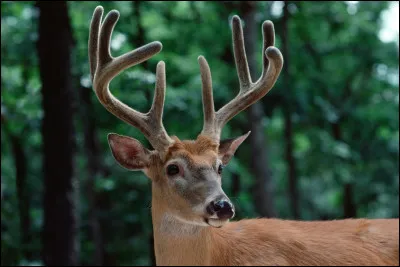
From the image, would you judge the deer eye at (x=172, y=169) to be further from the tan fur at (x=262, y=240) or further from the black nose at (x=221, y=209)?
the black nose at (x=221, y=209)

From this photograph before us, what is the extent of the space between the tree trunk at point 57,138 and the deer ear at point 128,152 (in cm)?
355

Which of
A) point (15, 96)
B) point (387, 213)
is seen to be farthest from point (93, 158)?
point (387, 213)

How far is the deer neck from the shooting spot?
20.0ft

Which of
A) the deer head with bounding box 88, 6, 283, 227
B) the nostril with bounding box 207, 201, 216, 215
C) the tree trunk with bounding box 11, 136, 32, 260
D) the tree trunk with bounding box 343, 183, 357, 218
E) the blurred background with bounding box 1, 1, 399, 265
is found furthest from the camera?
the tree trunk with bounding box 343, 183, 357, 218

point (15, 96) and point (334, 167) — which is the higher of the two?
point (15, 96)

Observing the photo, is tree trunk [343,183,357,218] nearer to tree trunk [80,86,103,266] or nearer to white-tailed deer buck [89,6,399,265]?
tree trunk [80,86,103,266]

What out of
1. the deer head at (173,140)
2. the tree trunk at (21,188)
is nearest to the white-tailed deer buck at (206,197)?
the deer head at (173,140)

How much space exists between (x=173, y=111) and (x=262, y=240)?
262 inches

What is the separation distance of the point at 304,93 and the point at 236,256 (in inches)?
429

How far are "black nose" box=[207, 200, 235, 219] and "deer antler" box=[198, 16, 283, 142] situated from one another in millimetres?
904

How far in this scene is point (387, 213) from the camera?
790 inches

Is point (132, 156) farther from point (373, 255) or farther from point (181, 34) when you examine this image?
point (181, 34)

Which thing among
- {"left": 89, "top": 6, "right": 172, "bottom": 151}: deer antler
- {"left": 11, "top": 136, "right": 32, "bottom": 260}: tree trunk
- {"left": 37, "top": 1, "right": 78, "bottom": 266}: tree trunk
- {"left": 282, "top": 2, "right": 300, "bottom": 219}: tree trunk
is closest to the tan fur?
{"left": 89, "top": 6, "right": 172, "bottom": 151}: deer antler

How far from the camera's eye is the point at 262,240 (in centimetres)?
641
